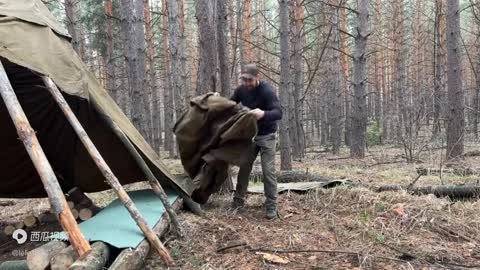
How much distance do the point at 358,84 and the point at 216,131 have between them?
7.82 m

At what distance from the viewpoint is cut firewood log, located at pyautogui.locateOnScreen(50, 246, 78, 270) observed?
3.73m

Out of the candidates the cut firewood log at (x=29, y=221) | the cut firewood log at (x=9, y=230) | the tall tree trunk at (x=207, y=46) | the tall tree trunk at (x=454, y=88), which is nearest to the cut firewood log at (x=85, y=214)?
the cut firewood log at (x=29, y=221)

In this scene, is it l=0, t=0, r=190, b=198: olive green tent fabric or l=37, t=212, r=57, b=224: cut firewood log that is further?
l=37, t=212, r=57, b=224: cut firewood log

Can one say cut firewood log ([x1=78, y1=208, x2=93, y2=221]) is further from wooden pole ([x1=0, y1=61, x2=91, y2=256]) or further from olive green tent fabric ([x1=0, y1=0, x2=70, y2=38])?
wooden pole ([x1=0, y1=61, x2=91, y2=256])

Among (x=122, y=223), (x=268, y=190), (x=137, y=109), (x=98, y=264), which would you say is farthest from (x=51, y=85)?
(x=137, y=109)

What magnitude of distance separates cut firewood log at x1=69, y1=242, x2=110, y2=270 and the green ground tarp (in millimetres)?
138

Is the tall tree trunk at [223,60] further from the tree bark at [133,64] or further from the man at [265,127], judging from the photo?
the tree bark at [133,64]

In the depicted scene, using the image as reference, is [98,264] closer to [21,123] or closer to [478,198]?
[21,123]

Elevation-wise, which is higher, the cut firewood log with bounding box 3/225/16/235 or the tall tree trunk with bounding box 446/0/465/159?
the tall tree trunk with bounding box 446/0/465/159

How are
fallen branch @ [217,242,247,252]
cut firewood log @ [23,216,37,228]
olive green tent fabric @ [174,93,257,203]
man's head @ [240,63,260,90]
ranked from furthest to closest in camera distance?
cut firewood log @ [23,216,37,228], man's head @ [240,63,260,90], olive green tent fabric @ [174,93,257,203], fallen branch @ [217,242,247,252]

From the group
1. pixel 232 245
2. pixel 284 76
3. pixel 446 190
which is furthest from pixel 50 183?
pixel 284 76

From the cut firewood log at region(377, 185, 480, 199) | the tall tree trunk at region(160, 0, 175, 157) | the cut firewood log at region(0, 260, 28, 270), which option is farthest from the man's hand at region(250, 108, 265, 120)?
the tall tree trunk at region(160, 0, 175, 157)

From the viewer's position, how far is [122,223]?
489 cm

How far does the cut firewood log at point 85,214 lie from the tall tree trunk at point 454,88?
8.17 metres
